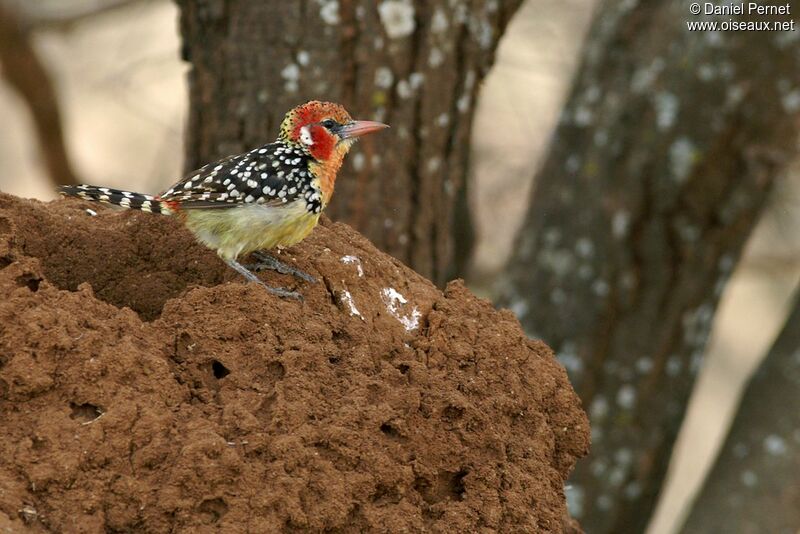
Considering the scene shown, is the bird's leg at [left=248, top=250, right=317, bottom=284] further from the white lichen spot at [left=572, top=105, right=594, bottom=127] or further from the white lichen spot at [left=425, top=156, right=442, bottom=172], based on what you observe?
the white lichen spot at [left=572, top=105, right=594, bottom=127]

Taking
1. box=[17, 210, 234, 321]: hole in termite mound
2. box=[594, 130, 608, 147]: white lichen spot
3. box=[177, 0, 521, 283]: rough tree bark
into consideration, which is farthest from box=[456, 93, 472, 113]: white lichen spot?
box=[17, 210, 234, 321]: hole in termite mound

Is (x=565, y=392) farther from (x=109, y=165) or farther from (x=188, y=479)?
(x=109, y=165)

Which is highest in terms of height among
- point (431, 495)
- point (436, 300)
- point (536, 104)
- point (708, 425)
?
point (436, 300)

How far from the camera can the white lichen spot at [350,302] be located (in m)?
3.76

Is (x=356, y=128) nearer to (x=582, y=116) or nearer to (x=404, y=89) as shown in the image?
(x=404, y=89)

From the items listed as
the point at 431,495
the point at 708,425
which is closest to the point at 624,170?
the point at 431,495

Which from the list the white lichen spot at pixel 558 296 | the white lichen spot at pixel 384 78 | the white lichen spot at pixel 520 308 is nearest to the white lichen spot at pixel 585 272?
the white lichen spot at pixel 558 296

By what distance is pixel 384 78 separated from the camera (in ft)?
19.0

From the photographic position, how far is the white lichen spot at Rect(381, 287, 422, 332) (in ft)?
12.6

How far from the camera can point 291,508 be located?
3096 millimetres

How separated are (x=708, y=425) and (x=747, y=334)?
61.5 inches

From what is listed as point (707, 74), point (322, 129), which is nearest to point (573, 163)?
point (707, 74)

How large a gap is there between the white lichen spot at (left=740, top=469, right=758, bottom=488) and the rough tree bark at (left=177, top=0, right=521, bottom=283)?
7.82 ft

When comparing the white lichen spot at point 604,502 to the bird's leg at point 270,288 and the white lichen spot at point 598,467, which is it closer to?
the white lichen spot at point 598,467
